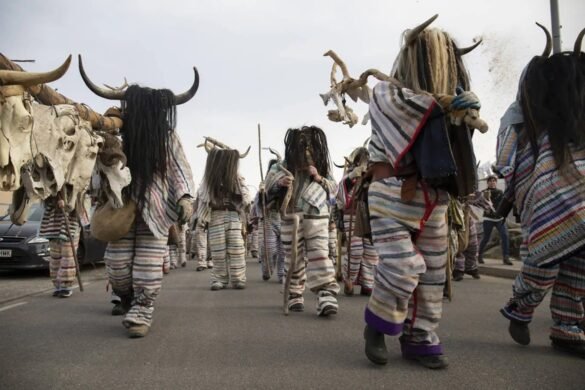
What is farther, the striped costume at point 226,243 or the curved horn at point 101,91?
the striped costume at point 226,243

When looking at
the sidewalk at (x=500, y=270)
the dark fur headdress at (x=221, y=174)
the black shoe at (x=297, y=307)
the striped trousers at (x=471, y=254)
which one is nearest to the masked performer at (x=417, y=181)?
the black shoe at (x=297, y=307)

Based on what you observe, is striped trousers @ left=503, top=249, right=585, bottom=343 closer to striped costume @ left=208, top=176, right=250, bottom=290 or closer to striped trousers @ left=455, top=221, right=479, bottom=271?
striped costume @ left=208, top=176, right=250, bottom=290

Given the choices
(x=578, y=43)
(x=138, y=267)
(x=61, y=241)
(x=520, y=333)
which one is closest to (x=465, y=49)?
(x=578, y=43)

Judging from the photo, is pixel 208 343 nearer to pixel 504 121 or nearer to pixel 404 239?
pixel 404 239

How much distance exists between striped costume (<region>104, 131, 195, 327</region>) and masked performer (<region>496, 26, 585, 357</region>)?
8.80 feet

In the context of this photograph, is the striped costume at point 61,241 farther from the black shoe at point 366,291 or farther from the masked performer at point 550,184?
the masked performer at point 550,184

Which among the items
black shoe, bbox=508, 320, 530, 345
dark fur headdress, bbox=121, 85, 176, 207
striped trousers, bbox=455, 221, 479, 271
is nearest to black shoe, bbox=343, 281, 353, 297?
striped trousers, bbox=455, 221, 479, 271

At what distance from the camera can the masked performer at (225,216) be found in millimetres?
7480

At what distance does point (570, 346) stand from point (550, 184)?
111 centimetres

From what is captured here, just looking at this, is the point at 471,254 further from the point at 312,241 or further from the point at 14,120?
the point at 14,120

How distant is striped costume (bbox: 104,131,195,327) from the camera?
405 centimetres

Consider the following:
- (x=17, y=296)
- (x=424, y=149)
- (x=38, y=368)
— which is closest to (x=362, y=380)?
(x=424, y=149)

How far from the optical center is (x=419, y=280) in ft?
10.2

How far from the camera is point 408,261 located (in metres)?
2.88
